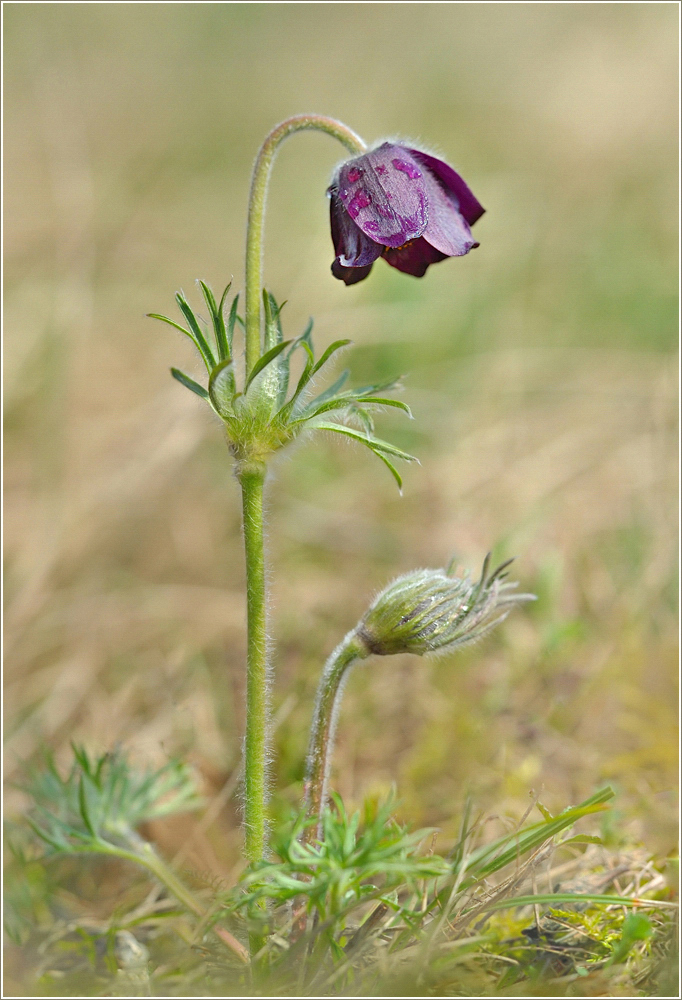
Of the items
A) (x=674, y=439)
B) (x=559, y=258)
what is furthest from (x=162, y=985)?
(x=559, y=258)

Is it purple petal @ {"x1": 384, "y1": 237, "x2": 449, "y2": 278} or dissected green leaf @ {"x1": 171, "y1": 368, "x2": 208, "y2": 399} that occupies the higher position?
purple petal @ {"x1": 384, "y1": 237, "x2": 449, "y2": 278}

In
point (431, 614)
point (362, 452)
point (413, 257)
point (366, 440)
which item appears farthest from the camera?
point (362, 452)

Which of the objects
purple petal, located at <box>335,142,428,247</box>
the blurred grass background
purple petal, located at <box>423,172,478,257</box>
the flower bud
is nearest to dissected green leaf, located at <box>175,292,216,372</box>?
the blurred grass background

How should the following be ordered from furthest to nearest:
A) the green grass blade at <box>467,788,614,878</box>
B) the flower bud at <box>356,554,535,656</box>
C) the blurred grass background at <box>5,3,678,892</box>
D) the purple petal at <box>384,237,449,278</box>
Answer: the blurred grass background at <box>5,3,678,892</box>, the purple petal at <box>384,237,449,278</box>, the flower bud at <box>356,554,535,656</box>, the green grass blade at <box>467,788,614,878</box>

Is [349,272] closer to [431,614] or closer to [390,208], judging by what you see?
[390,208]

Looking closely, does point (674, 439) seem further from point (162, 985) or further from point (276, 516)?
point (162, 985)

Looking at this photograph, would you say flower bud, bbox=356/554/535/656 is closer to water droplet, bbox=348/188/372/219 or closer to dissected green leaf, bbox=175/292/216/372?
dissected green leaf, bbox=175/292/216/372

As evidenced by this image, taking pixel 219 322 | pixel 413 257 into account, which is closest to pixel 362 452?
pixel 413 257
